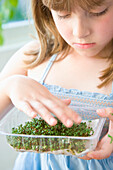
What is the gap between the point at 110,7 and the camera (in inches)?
31.2

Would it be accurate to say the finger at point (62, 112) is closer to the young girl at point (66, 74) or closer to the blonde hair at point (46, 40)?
the young girl at point (66, 74)

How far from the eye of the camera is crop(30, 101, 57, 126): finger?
66 cm

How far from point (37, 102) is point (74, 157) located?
30 cm

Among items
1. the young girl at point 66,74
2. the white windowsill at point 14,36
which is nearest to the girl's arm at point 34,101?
the young girl at point 66,74

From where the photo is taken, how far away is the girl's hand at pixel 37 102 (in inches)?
27.0

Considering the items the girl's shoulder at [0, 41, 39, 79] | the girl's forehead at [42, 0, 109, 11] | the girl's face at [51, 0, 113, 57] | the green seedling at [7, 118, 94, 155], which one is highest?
the girl's forehead at [42, 0, 109, 11]

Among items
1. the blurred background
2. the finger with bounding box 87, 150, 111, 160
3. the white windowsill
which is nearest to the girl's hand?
the finger with bounding box 87, 150, 111, 160

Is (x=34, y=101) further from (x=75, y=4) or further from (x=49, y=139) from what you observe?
(x=75, y=4)

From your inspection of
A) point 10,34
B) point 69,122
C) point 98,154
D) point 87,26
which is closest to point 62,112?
point 69,122

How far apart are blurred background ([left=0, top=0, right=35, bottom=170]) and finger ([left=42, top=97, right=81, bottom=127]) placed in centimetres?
65

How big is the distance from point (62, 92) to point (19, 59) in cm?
28

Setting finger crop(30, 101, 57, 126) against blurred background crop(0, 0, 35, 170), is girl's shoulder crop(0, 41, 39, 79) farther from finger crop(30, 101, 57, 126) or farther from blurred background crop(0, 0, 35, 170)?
finger crop(30, 101, 57, 126)

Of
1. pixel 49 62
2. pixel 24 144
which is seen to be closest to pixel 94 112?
pixel 24 144

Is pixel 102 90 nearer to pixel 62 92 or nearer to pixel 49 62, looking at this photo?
pixel 62 92
